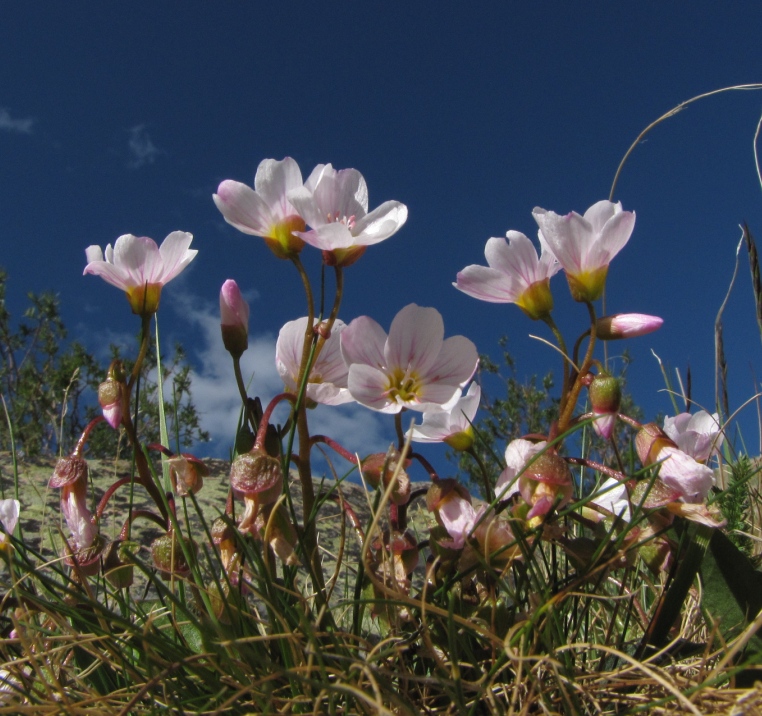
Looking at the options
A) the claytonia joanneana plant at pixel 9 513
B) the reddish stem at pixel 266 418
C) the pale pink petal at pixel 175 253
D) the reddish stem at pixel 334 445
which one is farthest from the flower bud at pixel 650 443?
the claytonia joanneana plant at pixel 9 513

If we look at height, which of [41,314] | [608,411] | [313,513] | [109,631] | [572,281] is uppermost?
[572,281]

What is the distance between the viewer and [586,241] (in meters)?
1.16

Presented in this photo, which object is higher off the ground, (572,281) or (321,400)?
(572,281)

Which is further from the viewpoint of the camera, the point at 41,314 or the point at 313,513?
the point at 41,314

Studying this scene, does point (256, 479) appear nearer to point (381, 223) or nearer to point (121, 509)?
point (381, 223)

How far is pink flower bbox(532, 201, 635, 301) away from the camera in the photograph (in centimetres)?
114

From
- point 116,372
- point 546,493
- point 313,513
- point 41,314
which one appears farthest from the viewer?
point 41,314

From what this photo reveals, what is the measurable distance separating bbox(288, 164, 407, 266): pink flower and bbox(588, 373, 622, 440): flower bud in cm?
40

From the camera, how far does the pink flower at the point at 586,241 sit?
1.14 metres

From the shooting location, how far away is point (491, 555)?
3.40 ft

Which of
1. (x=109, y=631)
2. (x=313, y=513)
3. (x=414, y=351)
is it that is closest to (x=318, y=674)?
(x=313, y=513)

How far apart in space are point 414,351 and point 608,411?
1.12ft

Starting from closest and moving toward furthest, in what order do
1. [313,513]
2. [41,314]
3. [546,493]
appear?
1. [546,493]
2. [313,513]
3. [41,314]

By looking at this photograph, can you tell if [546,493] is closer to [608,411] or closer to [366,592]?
[608,411]
